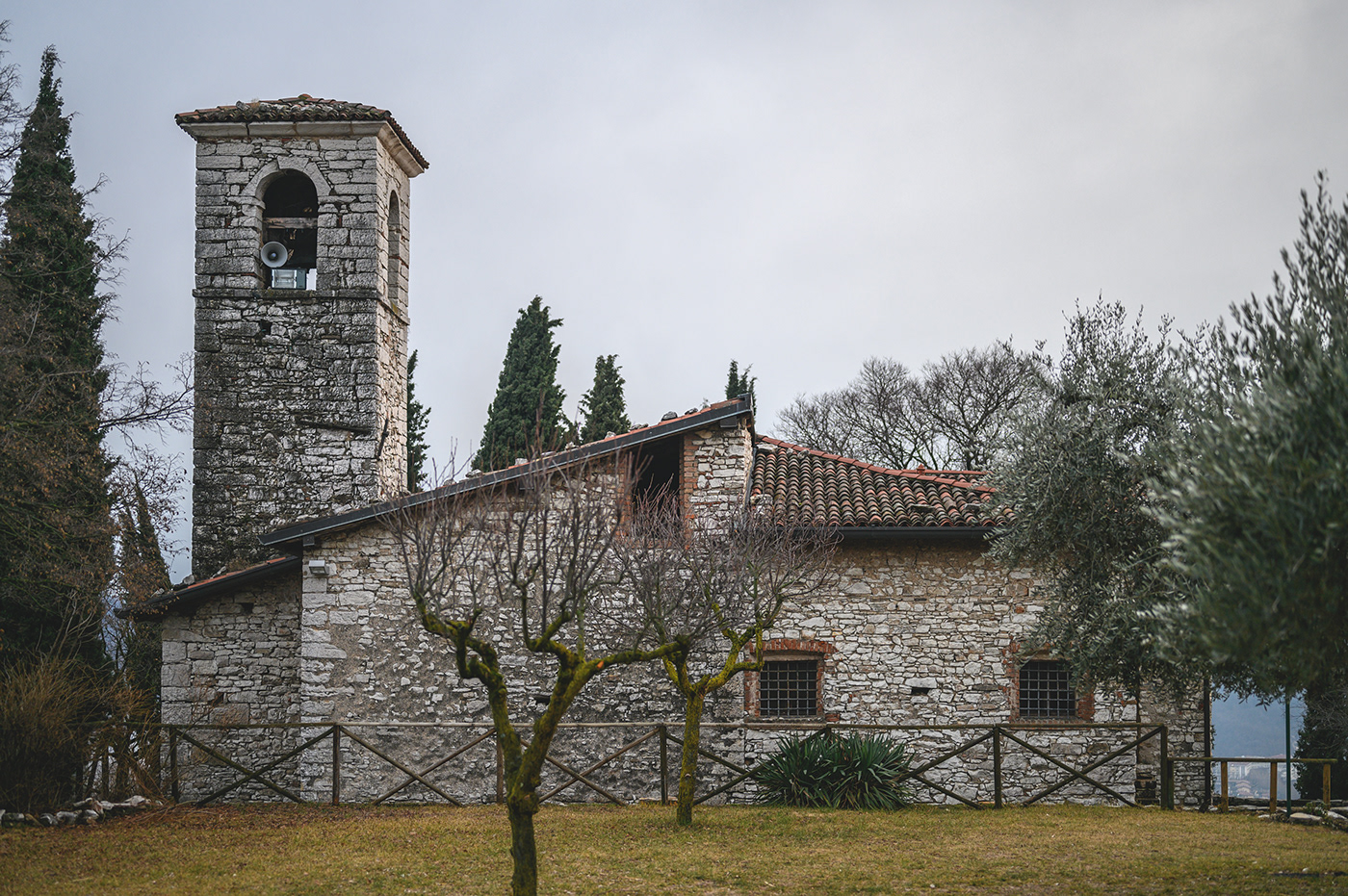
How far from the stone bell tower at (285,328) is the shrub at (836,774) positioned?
21.2ft

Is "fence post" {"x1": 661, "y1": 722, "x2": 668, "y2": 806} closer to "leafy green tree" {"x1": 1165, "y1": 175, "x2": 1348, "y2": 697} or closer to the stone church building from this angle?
the stone church building

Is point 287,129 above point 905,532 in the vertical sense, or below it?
above

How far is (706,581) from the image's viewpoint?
1038cm

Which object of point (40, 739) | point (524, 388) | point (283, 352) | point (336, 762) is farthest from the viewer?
point (524, 388)

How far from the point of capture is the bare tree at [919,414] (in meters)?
29.3

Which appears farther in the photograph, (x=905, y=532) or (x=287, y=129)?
(x=287, y=129)

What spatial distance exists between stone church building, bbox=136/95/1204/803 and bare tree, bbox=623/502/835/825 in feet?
2.83

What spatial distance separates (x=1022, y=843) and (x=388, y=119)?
12284 millimetres

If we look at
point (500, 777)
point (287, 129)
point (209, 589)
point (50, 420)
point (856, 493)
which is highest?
point (287, 129)

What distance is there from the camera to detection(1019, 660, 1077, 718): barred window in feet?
41.7

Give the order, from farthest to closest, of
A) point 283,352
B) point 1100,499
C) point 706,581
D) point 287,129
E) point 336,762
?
point 287,129
point 283,352
point 336,762
point 706,581
point 1100,499

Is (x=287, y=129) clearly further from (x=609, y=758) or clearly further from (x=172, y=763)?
(x=609, y=758)

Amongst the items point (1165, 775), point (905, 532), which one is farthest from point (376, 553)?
point (1165, 775)

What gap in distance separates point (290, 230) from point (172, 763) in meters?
7.67
